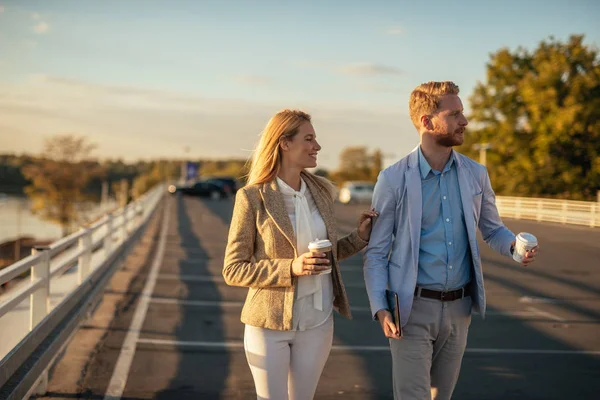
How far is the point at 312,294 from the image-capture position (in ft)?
14.1

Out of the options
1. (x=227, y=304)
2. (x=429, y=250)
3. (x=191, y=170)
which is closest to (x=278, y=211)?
(x=429, y=250)

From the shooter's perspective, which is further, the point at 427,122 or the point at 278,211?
the point at 427,122

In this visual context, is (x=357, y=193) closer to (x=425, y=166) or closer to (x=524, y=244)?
(x=425, y=166)

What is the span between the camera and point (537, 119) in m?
60.3

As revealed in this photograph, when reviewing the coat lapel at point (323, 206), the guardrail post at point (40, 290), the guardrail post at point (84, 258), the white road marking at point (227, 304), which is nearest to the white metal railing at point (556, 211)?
the white road marking at point (227, 304)

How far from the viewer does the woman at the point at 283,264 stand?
4238mm

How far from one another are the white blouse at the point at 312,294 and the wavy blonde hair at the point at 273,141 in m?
A: 0.09

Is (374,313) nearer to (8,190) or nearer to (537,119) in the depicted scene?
(537,119)

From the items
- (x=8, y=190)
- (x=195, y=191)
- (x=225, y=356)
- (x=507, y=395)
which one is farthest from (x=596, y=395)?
(x=8, y=190)

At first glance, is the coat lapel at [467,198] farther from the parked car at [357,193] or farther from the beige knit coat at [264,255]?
the parked car at [357,193]

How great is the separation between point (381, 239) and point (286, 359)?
83cm

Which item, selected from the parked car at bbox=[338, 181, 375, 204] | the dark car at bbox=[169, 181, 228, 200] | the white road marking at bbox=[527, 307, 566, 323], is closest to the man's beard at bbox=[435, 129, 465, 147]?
the white road marking at bbox=[527, 307, 566, 323]

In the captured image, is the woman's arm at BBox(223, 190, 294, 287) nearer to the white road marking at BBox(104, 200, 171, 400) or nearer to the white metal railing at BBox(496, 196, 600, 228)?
the white road marking at BBox(104, 200, 171, 400)

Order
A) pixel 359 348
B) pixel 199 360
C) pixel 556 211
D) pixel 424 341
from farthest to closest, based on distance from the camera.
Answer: pixel 556 211
pixel 359 348
pixel 199 360
pixel 424 341
